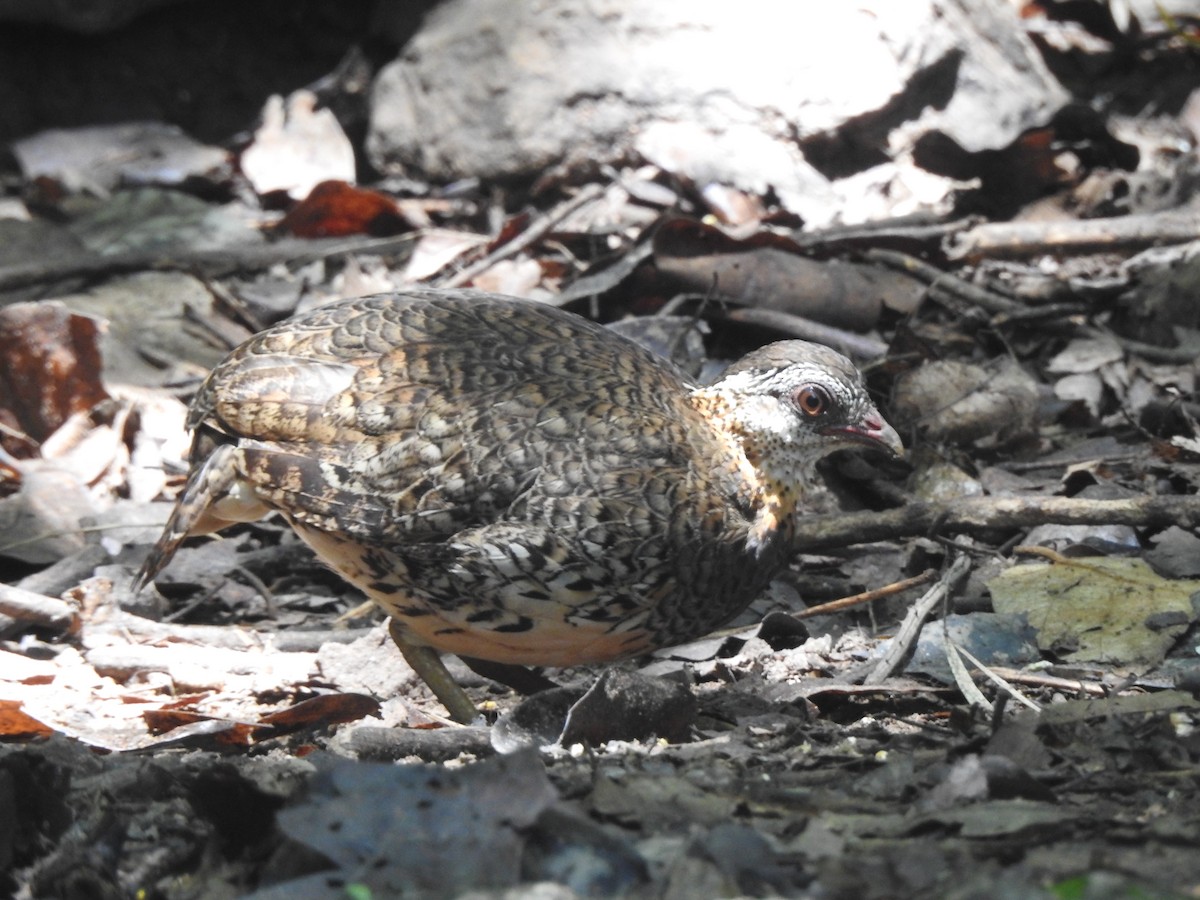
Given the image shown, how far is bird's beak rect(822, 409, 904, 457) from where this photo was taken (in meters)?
4.75

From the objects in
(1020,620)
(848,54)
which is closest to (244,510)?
(1020,620)

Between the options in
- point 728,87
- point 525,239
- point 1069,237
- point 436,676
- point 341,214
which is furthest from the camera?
point 341,214

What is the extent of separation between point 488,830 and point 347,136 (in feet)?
21.0

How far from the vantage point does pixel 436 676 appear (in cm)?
469

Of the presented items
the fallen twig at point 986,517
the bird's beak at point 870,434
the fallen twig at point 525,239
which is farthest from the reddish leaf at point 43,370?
the bird's beak at point 870,434

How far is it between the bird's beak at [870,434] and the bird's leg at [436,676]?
1.48 meters

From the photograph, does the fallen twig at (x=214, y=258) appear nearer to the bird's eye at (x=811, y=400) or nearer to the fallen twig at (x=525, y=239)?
the fallen twig at (x=525, y=239)

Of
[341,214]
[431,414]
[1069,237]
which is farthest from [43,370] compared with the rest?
[1069,237]

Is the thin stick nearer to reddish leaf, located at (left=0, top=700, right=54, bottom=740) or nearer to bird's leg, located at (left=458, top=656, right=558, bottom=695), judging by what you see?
bird's leg, located at (left=458, top=656, right=558, bottom=695)

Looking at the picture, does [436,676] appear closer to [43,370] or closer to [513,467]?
[513,467]

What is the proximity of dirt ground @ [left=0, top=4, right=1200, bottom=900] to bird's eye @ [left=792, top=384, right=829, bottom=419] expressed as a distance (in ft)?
1.79

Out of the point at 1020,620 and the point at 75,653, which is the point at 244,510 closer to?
the point at 75,653

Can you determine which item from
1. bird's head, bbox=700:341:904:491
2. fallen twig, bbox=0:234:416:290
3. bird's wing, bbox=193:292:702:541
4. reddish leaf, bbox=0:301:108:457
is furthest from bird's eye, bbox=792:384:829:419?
fallen twig, bbox=0:234:416:290

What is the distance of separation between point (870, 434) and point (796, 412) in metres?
0.26
